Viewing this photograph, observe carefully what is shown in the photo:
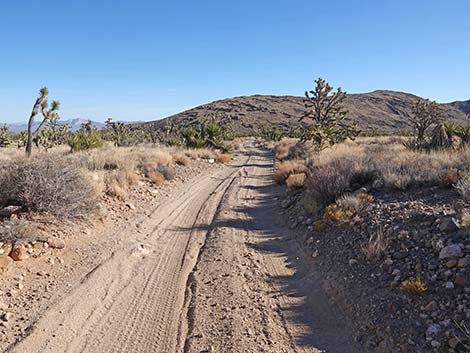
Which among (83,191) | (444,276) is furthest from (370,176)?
(83,191)

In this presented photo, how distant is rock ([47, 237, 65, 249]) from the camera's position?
6633mm

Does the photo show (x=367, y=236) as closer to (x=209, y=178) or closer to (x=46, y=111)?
(x=209, y=178)

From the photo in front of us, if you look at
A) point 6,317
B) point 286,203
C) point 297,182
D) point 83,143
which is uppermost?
point 83,143

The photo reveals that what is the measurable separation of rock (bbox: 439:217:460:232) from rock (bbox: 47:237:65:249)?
6.53m

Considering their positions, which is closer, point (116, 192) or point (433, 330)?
point (433, 330)

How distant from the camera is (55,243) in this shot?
6691mm

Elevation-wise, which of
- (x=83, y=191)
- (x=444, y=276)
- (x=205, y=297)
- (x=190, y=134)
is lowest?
(x=205, y=297)

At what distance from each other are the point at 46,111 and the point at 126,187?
12.7m

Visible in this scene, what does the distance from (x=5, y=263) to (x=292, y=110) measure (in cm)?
14767

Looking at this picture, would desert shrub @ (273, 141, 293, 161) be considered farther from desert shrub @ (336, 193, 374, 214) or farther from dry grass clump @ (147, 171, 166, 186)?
desert shrub @ (336, 193, 374, 214)

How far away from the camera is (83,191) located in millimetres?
8180

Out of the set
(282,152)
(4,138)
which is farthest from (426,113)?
(4,138)

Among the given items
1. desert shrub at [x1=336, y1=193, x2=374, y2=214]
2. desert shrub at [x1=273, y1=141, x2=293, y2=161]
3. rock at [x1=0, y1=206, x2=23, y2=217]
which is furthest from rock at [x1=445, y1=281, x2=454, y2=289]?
desert shrub at [x1=273, y1=141, x2=293, y2=161]

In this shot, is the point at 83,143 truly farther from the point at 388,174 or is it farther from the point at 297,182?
the point at 388,174
